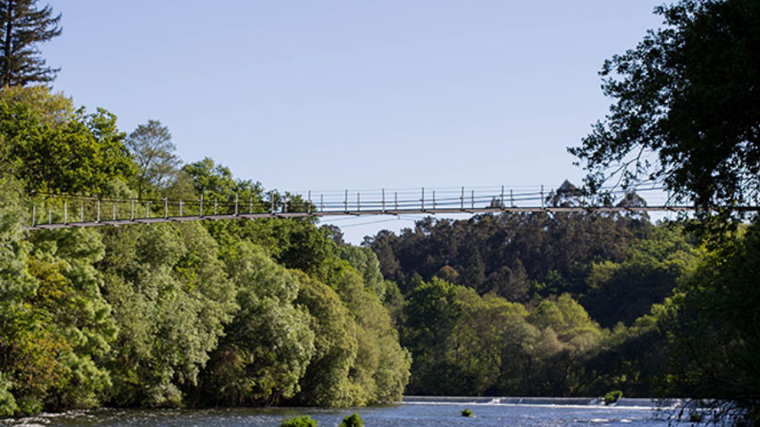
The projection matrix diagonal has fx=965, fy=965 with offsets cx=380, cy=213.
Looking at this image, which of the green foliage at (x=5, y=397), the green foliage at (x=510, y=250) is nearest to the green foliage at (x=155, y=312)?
the green foliage at (x=5, y=397)

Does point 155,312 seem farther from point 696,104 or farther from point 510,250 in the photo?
point 510,250

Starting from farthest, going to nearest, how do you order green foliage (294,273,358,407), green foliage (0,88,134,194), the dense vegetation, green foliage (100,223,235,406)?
green foliage (294,273,358,407) → green foliage (0,88,134,194) → green foliage (100,223,235,406) → the dense vegetation

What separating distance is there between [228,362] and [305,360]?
5881 mm

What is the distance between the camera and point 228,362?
6075 centimetres

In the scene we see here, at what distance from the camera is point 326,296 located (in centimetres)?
7138

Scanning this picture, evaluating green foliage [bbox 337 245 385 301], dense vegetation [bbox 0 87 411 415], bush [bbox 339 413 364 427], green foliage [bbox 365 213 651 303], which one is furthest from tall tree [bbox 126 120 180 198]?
green foliage [bbox 365 213 651 303]

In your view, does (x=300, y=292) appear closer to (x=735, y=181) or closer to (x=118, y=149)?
(x=118, y=149)

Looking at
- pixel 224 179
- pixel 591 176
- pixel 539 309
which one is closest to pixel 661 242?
pixel 539 309

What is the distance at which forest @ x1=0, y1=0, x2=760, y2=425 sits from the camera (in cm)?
1964

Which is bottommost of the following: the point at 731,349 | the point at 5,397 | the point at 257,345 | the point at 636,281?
the point at 636,281

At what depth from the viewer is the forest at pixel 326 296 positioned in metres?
19.6

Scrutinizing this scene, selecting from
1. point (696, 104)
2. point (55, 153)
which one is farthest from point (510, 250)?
point (696, 104)

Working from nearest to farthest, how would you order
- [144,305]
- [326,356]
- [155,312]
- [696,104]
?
[696,104], [144,305], [155,312], [326,356]

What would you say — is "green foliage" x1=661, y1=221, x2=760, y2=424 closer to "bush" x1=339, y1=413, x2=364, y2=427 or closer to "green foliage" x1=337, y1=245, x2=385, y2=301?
"bush" x1=339, y1=413, x2=364, y2=427
